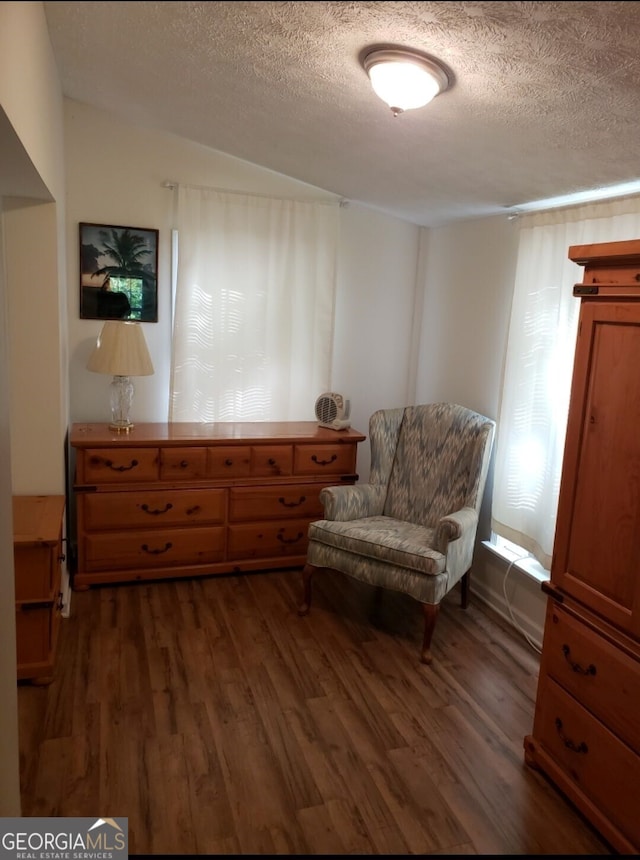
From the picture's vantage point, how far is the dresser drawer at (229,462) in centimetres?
316

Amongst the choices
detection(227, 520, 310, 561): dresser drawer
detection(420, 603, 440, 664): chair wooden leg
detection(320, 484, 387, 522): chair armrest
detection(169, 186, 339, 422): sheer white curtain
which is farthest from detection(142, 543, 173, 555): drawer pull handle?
detection(420, 603, 440, 664): chair wooden leg

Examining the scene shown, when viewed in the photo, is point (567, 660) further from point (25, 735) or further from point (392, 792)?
point (25, 735)

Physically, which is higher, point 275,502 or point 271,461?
point 271,461

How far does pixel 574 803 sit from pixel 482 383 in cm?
203

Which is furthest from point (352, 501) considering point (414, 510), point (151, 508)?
point (151, 508)

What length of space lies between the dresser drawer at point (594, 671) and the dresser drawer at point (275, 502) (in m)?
1.67

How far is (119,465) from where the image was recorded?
298cm

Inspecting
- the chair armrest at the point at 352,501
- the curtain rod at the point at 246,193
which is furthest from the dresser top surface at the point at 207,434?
the curtain rod at the point at 246,193

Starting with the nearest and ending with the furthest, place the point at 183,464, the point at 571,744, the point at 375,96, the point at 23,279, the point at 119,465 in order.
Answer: the point at 375,96 < the point at 571,744 < the point at 23,279 < the point at 119,465 < the point at 183,464

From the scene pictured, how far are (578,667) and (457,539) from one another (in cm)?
92

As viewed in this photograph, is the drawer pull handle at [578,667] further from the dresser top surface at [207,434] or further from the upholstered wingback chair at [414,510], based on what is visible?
the dresser top surface at [207,434]

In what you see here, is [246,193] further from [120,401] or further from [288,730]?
[288,730]

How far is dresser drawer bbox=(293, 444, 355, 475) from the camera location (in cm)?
333

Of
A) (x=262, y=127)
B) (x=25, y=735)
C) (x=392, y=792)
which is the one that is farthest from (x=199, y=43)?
(x=25, y=735)
